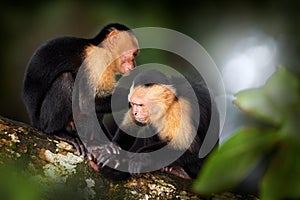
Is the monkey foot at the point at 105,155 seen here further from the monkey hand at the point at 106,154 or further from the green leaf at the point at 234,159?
the green leaf at the point at 234,159

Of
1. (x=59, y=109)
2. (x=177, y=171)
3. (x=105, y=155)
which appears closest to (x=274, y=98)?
(x=105, y=155)

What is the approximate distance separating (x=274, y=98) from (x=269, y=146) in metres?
0.03

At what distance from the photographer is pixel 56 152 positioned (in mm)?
1834

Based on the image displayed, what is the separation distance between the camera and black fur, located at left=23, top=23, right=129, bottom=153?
2.43 metres

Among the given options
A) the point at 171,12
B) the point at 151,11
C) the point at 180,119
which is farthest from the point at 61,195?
the point at 171,12

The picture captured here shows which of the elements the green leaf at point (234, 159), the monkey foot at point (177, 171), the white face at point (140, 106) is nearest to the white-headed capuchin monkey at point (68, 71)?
the white face at point (140, 106)

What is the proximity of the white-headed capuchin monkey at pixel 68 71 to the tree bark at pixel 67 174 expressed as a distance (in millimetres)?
480

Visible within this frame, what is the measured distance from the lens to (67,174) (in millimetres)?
1761

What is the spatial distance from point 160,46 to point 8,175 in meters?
3.23

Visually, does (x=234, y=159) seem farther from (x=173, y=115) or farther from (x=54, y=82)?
(x=54, y=82)

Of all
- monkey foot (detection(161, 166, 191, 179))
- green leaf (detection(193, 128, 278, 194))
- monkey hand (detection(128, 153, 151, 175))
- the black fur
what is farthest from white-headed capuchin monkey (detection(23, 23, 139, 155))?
green leaf (detection(193, 128, 278, 194))

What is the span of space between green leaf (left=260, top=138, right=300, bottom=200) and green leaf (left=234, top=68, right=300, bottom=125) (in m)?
0.02

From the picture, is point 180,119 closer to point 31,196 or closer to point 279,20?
point 31,196

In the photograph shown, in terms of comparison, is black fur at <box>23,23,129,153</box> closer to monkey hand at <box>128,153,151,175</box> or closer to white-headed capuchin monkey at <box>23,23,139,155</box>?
white-headed capuchin monkey at <box>23,23,139,155</box>
